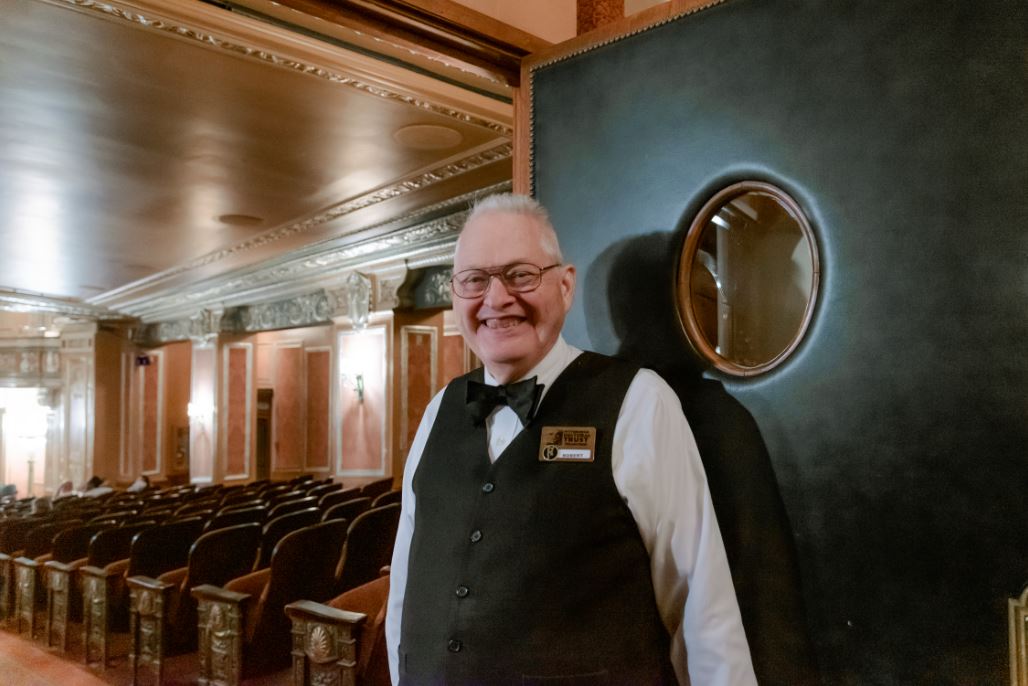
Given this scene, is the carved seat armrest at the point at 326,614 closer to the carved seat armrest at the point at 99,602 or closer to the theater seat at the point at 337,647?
the theater seat at the point at 337,647

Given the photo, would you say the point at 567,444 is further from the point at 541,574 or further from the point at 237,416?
the point at 237,416

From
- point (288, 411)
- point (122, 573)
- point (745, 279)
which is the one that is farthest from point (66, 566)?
point (288, 411)

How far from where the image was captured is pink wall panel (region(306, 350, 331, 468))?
12625 mm

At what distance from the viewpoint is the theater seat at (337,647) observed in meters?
2.26

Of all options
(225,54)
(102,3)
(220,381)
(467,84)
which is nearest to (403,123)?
(467,84)

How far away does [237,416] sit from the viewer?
1096 cm

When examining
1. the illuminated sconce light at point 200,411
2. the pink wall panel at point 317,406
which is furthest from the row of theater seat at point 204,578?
the pink wall panel at point 317,406

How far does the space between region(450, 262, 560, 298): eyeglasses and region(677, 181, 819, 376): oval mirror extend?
300 mm

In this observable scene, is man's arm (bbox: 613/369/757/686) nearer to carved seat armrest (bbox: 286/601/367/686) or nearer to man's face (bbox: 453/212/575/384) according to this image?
man's face (bbox: 453/212/575/384)

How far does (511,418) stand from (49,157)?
16.4 ft

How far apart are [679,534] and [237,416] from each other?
10962 millimetres

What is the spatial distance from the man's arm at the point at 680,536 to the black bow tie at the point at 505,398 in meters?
0.14

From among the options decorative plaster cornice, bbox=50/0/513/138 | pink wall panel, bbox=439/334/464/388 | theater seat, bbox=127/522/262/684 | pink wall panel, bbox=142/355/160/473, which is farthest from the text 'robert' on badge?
pink wall panel, bbox=142/355/160/473

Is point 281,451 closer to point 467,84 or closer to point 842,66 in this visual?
point 467,84
